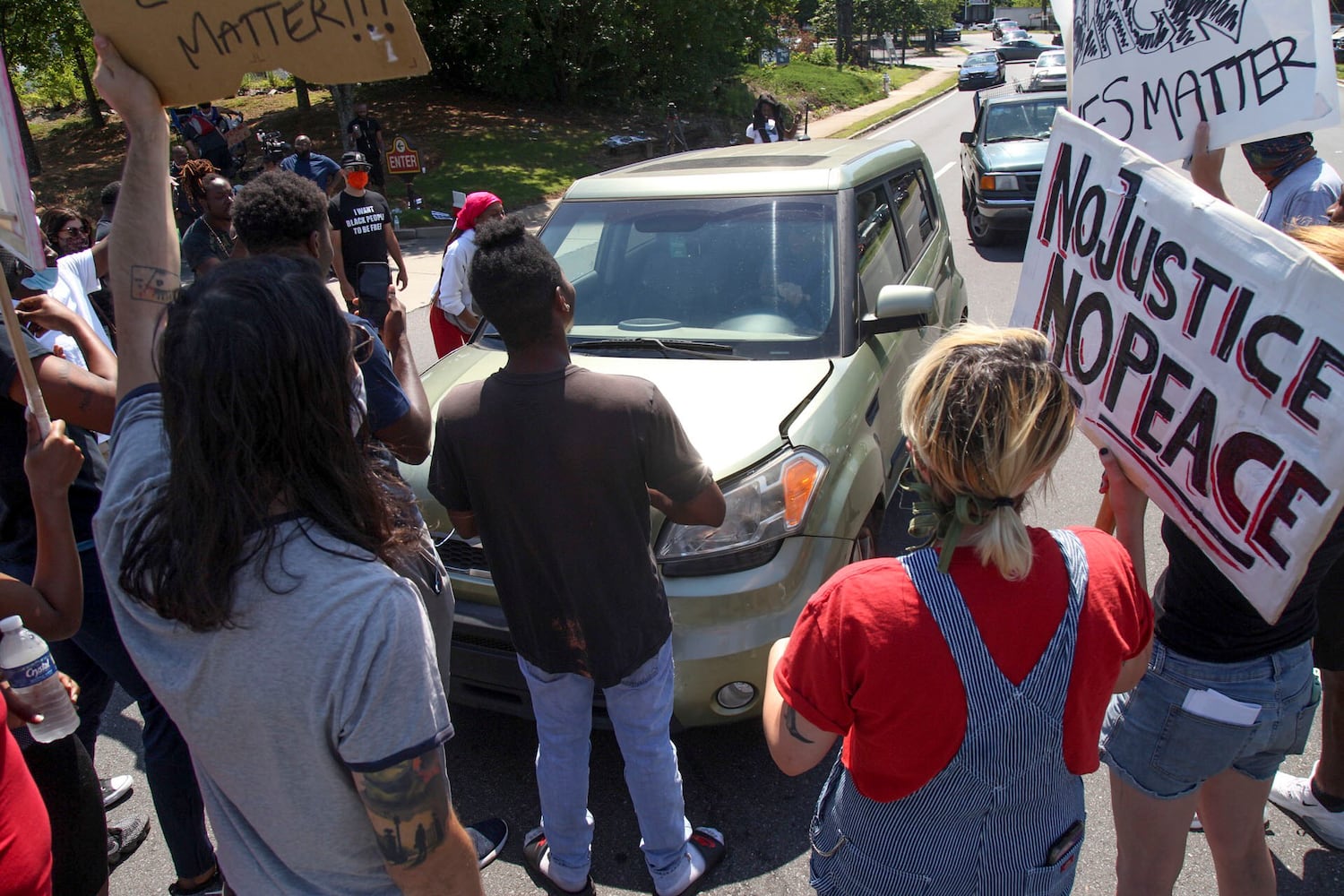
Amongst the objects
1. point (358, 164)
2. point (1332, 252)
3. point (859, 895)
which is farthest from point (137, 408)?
point (358, 164)

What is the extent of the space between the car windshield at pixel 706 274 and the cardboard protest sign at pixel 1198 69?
1220 mm

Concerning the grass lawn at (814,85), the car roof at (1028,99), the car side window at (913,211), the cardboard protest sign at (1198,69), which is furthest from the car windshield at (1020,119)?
the grass lawn at (814,85)

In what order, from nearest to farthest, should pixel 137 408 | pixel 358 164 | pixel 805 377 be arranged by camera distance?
pixel 137 408, pixel 805 377, pixel 358 164

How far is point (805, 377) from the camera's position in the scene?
332 cm

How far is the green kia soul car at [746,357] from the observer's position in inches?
109

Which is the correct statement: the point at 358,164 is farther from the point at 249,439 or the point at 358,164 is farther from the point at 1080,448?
the point at 249,439

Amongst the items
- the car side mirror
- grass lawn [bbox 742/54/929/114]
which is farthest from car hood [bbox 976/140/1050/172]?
grass lawn [bbox 742/54/929/114]

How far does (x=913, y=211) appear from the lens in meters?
5.08

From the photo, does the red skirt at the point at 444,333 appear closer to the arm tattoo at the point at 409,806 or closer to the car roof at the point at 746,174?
the car roof at the point at 746,174

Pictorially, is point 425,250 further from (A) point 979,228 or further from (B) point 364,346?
(B) point 364,346

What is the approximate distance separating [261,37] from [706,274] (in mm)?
2450

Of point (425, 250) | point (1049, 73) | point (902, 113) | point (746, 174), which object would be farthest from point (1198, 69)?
point (902, 113)

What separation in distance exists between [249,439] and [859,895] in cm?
130

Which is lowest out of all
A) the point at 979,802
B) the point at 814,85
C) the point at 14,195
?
the point at 814,85
